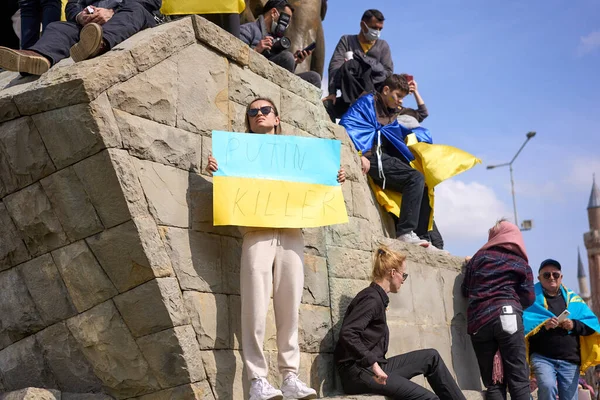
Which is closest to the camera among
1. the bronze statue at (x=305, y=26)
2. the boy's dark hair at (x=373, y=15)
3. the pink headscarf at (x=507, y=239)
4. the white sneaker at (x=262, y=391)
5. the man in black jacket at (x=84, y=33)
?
the white sneaker at (x=262, y=391)

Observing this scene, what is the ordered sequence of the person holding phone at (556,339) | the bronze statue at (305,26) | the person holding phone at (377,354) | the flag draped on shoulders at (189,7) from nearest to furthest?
the person holding phone at (377,354)
the flag draped on shoulders at (189,7)
the person holding phone at (556,339)
the bronze statue at (305,26)

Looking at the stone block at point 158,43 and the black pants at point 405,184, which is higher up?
the stone block at point 158,43

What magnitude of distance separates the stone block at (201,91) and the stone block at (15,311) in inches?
55.7

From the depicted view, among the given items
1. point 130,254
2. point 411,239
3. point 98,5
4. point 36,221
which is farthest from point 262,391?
point 98,5

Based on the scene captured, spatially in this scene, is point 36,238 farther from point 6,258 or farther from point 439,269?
point 439,269

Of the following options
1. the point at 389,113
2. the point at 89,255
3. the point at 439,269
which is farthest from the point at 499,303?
the point at 89,255

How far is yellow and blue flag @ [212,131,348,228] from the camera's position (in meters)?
5.36

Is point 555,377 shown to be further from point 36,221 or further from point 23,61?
point 23,61

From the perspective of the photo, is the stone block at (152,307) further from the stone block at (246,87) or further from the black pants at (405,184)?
the black pants at (405,184)

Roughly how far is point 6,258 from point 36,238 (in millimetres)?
293

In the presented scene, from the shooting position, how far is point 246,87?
6.15 metres

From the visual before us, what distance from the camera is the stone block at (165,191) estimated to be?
17.0 ft

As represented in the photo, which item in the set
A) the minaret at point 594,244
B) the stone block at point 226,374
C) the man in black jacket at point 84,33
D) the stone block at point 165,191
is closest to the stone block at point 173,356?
the stone block at point 226,374

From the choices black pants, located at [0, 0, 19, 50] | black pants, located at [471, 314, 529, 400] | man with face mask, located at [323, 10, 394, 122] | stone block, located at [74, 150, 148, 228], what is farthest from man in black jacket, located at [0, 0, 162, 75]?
black pants, located at [471, 314, 529, 400]
